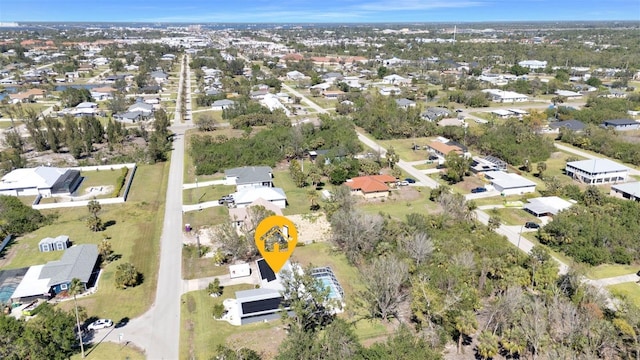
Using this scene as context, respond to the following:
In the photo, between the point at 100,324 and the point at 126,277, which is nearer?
the point at 100,324

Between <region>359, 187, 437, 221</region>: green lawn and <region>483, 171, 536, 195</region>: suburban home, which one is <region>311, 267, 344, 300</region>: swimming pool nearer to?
<region>359, 187, 437, 221</region>: green lawn

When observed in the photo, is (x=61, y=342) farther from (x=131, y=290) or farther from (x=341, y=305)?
(x=341, y=305)

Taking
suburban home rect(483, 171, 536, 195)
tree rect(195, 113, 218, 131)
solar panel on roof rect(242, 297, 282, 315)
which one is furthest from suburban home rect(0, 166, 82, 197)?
suburban home rect(483, 171, 536, 195)

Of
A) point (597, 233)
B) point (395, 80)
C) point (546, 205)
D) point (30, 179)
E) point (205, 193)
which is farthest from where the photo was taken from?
point (395, 80)

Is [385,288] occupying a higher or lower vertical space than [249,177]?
lower

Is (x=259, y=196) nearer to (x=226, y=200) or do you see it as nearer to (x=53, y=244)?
(x=226, y=200)

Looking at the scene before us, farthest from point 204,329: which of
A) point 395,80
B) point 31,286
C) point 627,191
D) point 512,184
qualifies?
point 395,80

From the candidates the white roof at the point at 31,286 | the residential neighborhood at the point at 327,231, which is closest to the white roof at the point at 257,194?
the residential neighborhood at the point at 327,231
